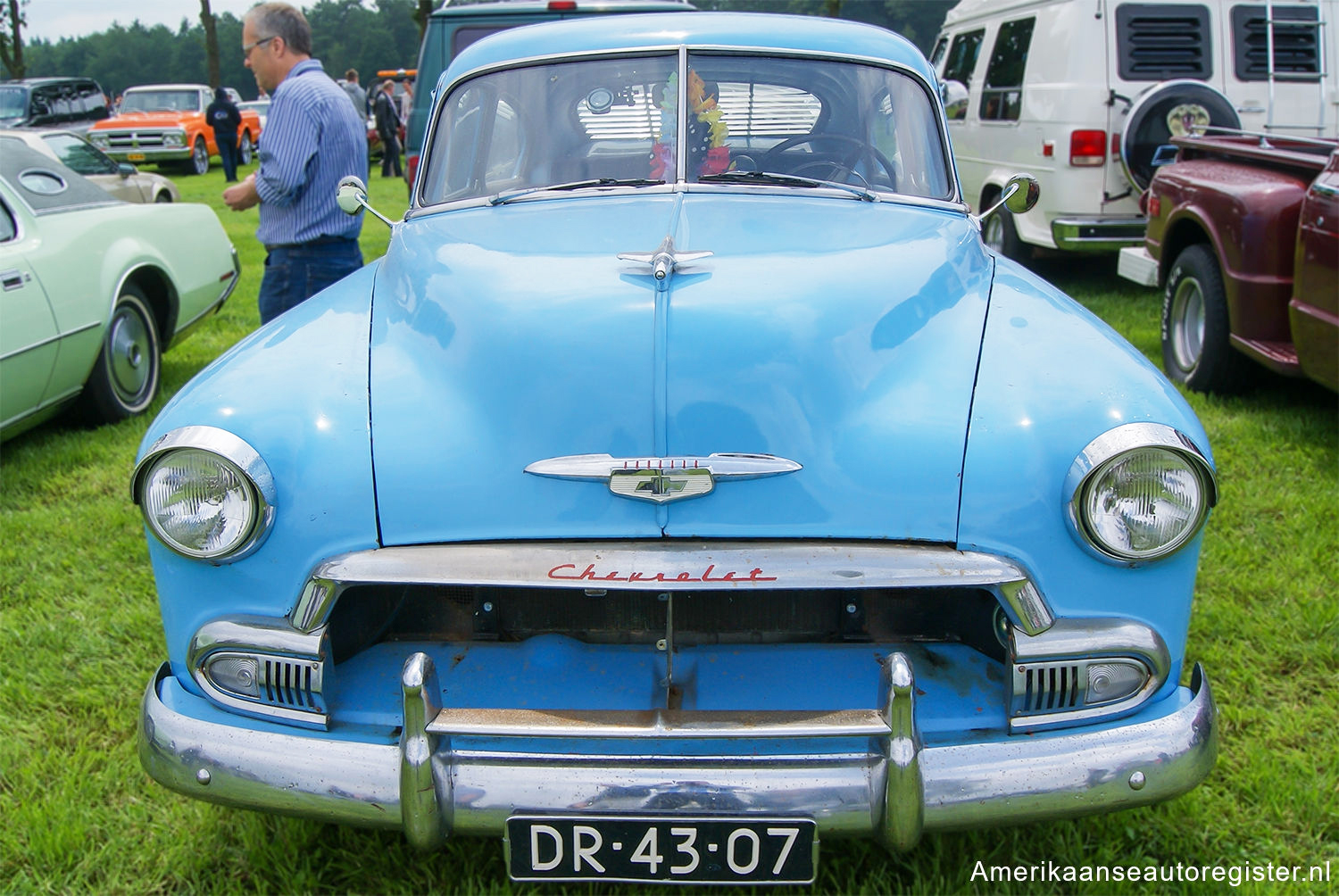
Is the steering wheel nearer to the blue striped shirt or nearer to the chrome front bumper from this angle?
the chrome front bumper

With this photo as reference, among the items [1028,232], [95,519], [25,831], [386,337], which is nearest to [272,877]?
[25,831]

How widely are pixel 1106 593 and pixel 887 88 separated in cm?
177

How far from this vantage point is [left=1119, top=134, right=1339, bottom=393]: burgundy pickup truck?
445 centimetres

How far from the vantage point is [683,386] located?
80.3 inches

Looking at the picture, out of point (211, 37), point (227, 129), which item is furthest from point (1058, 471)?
point (211, 37)

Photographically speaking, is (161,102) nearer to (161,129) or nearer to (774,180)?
(161,129)

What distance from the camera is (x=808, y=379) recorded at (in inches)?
82.2

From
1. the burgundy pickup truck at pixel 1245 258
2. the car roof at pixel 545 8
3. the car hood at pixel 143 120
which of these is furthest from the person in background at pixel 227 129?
the burgundy pickup truck at pixel 1245 258

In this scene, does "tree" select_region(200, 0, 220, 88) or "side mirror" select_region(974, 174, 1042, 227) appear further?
"tree" select_region(200, 0, 220, 88)

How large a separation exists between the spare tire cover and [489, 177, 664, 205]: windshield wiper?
5.45 metres

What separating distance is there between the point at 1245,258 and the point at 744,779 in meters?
4.21

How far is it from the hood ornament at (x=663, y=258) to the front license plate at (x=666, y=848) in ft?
3.28

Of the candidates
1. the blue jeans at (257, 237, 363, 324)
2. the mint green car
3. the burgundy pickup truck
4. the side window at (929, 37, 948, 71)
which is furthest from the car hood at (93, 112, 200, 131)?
the burgundy pickup truck

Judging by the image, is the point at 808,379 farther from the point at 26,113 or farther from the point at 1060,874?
the point at 26,113
